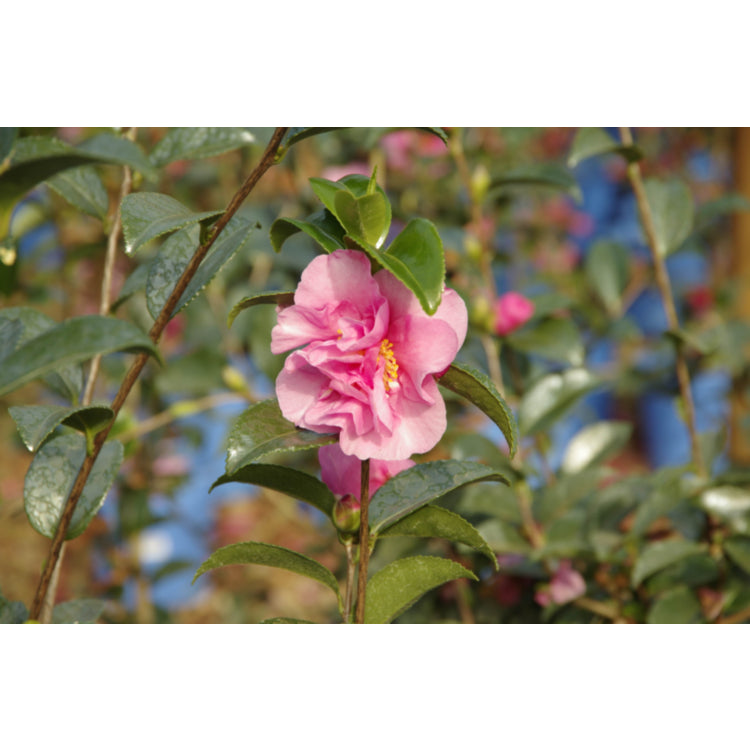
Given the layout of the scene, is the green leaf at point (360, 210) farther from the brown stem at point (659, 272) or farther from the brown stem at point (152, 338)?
the brown stem at point (659, 272)

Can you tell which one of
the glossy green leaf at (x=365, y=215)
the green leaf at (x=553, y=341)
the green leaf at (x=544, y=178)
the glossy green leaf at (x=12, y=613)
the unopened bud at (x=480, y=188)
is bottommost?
the glossy green leaf at (x=12, y=613)

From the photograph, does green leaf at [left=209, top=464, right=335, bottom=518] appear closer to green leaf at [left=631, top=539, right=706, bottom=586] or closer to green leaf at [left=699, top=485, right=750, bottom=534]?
green leaf at [left=631, top=539, right=706, bottom=586]

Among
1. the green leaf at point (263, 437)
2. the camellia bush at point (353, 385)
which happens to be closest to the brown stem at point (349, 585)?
the camellia bush at point (353, 385)

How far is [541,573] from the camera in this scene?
107cm

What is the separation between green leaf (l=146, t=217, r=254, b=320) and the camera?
575mm

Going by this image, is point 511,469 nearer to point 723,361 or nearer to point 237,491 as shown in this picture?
point 723,361

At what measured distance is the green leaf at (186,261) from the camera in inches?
22.6

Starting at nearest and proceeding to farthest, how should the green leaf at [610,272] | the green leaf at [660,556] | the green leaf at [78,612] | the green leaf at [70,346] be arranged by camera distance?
the green leaf at [70,346] < the green leaf at [78,612] < the green leaf at [660,556] < the green leaf at [610,272]

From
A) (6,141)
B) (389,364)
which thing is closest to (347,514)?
(389,364)

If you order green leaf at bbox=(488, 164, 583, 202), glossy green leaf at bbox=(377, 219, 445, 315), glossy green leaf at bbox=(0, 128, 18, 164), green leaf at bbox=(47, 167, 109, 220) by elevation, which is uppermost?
green leaf at bbox=(488, 164, 583, 202)

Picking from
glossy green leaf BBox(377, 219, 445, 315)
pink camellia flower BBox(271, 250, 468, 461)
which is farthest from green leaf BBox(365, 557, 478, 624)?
glossy green leaf BBox(377, 219, 445, 315)

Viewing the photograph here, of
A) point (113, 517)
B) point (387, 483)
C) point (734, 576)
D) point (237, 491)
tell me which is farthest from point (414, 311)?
point (237, 491)

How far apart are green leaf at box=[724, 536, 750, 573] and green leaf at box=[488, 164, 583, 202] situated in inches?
22.0

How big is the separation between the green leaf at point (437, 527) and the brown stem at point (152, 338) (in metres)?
0.23
